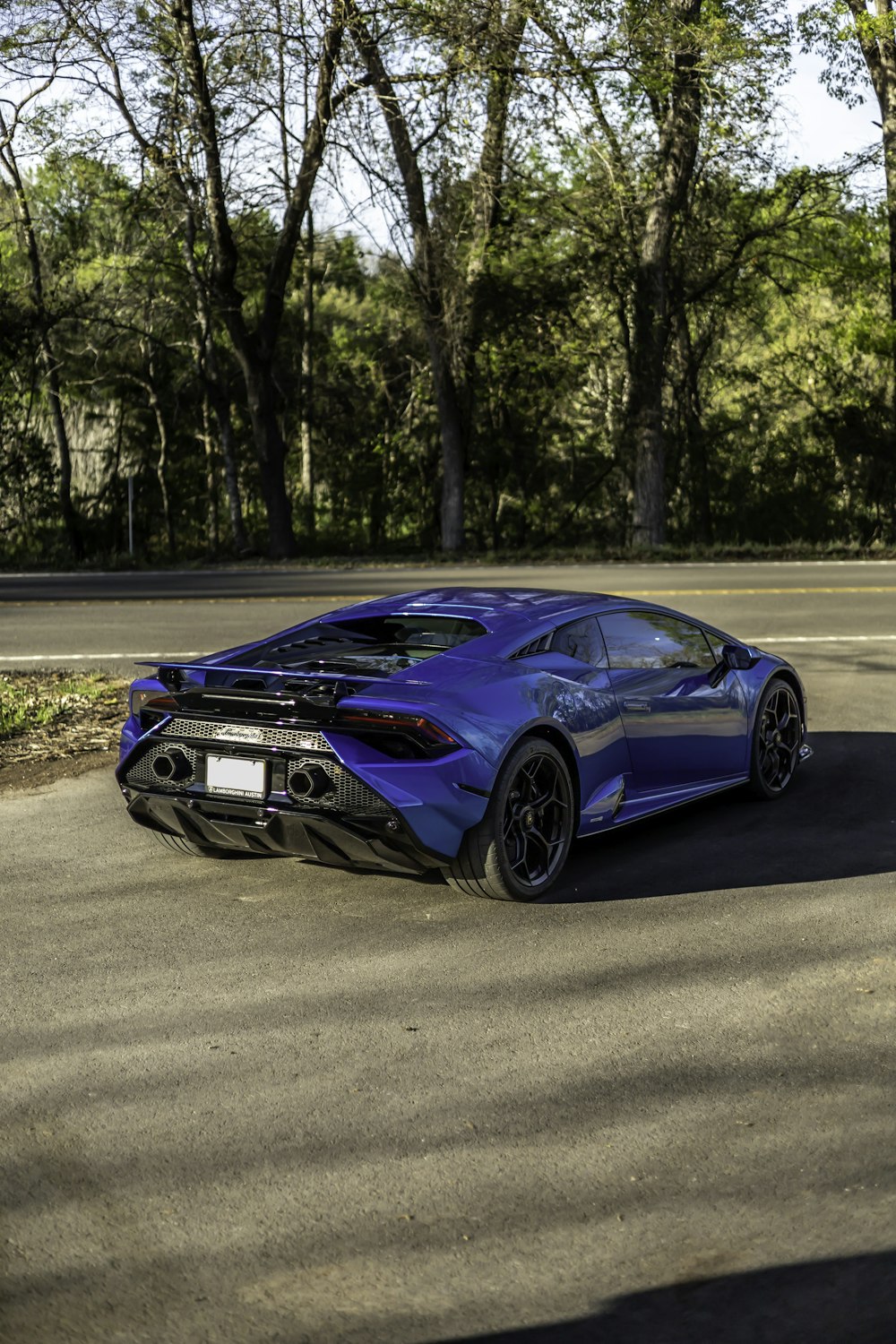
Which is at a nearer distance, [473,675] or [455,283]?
[473,675]

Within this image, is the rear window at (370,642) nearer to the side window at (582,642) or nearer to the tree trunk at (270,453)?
the side window at (582,642)

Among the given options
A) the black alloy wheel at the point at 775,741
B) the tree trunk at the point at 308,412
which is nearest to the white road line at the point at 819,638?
the black alloy wheel at the point at 775,741

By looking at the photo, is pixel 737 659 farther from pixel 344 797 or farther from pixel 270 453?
pixel 270 453

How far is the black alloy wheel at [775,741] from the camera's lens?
8.23m

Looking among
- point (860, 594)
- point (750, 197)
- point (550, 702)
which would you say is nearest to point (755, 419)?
point (750, 197)

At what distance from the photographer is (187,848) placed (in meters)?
7.05

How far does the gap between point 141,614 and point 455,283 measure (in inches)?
616

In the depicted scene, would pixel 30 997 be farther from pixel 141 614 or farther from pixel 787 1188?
pixel 141 614

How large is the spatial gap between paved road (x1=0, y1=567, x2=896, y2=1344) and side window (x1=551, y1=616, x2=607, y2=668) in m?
0.93

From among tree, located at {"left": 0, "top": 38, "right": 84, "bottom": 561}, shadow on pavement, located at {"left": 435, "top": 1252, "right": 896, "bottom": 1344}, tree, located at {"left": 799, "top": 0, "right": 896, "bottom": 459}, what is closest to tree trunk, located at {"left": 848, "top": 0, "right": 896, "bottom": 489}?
tree, located at {"left": 799, "top": 0, "right": 896, "bottom": 459}

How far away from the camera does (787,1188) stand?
3.76m

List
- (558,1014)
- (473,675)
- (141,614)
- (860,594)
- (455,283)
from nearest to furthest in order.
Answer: (558,1014), (473,675), (141,614), (860,594), (455,283)

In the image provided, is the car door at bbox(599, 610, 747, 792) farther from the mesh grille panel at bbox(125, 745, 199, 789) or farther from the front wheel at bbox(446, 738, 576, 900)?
the mesh grille panel at bbox(125, 745, 199, 789)

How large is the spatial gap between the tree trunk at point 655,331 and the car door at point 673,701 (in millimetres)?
23138
